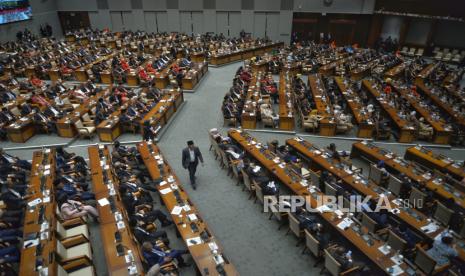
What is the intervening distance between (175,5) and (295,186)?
31716mm

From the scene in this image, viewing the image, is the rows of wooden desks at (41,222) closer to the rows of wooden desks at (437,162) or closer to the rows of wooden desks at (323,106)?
the rows of wooden desks at (323,106)

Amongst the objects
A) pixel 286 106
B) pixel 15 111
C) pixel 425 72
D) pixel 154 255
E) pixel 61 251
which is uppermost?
pixel 425 72

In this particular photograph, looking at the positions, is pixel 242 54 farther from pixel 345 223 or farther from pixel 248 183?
pixel 345 223

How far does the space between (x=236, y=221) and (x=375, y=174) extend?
523 cm

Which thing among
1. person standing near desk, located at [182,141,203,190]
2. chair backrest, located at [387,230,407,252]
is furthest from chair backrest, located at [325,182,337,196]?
person standing near desk, located at [182,141,203,190]

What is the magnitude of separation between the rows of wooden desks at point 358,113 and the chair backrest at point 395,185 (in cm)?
475

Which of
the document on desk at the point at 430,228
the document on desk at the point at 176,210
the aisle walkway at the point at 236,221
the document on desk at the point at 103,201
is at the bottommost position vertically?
the aisle walkway at the point at 236,221

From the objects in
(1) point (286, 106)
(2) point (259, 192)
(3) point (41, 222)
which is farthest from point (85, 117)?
(1) point (286, 106)

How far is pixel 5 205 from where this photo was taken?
9008 millimetres

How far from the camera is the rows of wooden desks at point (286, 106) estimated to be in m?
15.1

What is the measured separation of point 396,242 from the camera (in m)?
7.75

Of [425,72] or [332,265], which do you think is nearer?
[332,265]

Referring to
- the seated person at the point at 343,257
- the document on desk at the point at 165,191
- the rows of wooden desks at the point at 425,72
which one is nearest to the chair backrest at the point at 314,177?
the seated person at the point at 343,257

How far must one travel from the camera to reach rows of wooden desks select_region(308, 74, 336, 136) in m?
14.7
